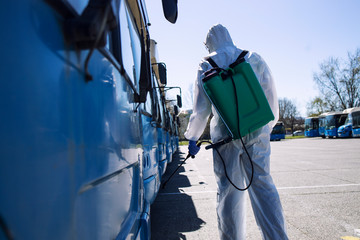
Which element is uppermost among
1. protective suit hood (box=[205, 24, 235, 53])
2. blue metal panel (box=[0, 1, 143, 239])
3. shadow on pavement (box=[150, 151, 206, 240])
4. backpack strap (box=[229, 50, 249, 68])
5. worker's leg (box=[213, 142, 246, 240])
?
protective suit hood (box=[205, 24, 235, 53])

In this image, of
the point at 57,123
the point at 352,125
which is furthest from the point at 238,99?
the point at 352,125

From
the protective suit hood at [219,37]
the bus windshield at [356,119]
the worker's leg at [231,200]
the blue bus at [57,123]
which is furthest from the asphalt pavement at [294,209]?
the bus windshield at [356,119]

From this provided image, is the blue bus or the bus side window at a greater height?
the bus side window

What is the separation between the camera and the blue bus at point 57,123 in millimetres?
580

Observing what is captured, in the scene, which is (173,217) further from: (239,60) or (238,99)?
(239,60)

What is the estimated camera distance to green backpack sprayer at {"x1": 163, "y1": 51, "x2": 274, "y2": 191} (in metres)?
2.39

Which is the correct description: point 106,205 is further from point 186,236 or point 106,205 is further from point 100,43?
point 186,236

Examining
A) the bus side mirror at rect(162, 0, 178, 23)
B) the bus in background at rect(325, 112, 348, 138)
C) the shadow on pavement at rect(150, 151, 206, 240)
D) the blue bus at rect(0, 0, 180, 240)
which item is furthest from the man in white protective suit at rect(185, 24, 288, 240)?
the bus in background at rect(325, 112, 348, 138)

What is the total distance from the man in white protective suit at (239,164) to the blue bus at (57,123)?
1472 millimetres

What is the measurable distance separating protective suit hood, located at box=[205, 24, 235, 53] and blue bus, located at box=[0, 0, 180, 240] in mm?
1810

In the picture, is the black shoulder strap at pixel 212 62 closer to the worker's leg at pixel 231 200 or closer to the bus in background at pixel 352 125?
the worker's leg at pixel 231 200

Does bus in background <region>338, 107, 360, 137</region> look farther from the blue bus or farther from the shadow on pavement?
the blue bus

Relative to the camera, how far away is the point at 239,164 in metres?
2.55

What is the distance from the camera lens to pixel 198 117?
2641 millimetres
